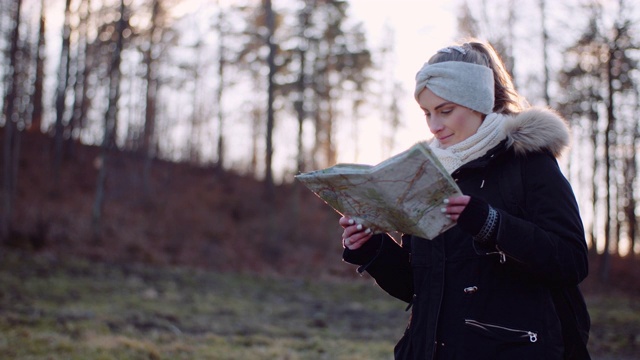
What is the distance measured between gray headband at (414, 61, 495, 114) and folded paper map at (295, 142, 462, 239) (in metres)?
0.44

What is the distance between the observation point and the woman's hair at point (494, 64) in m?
2.31

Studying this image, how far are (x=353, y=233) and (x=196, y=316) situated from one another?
9001 millimetres

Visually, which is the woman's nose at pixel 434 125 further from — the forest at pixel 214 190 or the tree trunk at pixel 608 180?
the tree trunk at pixel 608 180

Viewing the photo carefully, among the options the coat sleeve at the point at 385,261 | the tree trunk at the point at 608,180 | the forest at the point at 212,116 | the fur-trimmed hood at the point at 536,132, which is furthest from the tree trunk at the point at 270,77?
the fur-trimmed hood at the point at 536,132

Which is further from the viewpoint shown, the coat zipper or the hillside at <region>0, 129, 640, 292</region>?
the hillside at <region>0, 129, 640, 292</region>

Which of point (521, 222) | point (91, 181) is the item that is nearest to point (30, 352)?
point (521, 222)

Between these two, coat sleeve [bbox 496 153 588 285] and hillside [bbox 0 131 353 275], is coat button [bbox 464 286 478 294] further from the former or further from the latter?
hillside [bbox 0 131 353 275]

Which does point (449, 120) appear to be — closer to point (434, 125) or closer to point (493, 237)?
point (434, 125)

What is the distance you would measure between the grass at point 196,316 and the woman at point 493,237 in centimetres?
542

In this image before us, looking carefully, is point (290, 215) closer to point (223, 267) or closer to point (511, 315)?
point (223, 267)

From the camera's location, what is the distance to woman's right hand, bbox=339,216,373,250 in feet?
7.32

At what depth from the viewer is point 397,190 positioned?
1946 millimetres

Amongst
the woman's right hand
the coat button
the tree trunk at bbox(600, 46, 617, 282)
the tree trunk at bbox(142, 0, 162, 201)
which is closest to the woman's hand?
the coat button

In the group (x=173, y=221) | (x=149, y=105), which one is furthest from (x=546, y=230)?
(x=149, y=105)
